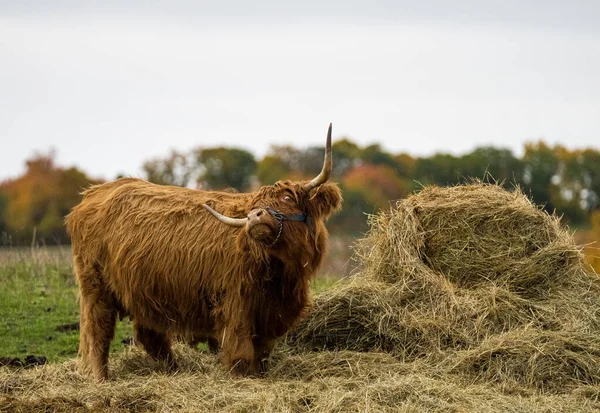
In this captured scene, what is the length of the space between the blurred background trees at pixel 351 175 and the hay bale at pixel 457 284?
12012 millimetres

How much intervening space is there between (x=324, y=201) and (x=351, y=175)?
2589cm

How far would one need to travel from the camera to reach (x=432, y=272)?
26.9 feet

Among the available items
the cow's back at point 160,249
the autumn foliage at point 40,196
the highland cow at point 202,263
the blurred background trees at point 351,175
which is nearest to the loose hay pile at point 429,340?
the highland cow at point 202,263

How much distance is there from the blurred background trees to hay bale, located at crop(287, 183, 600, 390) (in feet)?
39.4

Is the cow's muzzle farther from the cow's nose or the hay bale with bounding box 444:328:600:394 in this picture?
the hay bale with bounding box 444:328:600:394

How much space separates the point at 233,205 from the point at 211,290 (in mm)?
702

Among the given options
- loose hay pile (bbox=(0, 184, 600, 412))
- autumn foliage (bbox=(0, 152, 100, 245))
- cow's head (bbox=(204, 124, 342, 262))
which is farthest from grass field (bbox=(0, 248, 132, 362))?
autumn foliage (bbox=(0, 152, 100, 245))

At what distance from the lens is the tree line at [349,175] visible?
2539 centimetres

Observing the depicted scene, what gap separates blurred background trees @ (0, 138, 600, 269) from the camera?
25188 mm

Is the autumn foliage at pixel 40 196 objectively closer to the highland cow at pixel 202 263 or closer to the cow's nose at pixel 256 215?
the highland cow at pixel 202 263

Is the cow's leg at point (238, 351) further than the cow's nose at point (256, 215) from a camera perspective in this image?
Yes

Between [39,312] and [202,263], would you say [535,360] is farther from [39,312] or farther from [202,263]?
[39,312]

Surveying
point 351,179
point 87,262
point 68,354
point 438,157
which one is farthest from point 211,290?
point 438,157

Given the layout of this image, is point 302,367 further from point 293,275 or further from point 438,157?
point 438,157
